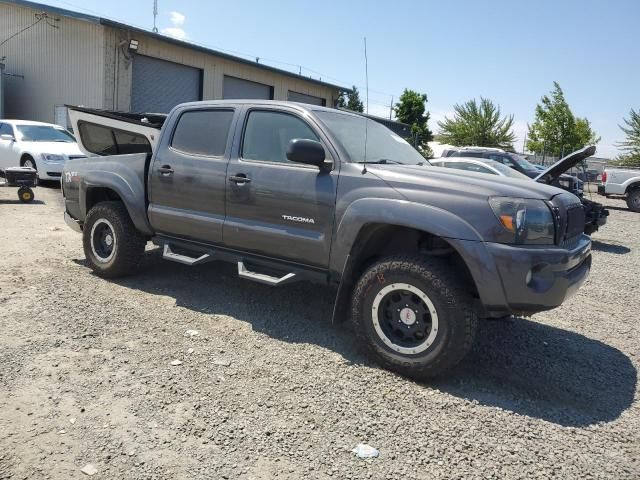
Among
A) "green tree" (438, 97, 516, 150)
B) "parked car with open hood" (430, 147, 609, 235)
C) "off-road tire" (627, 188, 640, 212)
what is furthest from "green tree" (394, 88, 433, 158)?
"parked car with open hood" (430, 147, 609, 235)

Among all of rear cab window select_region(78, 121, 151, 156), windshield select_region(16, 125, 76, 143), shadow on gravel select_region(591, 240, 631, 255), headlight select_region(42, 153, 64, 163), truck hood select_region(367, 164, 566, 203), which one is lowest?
shadow on gravel select_region(591, 240, 631, 255)

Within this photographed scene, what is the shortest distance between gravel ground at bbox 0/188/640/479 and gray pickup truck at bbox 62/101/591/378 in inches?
17.5

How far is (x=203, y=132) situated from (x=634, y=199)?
17766 mm

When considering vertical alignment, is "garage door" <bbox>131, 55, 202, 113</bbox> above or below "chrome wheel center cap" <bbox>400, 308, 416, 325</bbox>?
above

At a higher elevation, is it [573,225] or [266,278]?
[573,225]

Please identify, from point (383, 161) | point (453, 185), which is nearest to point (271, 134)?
point (383, 161)

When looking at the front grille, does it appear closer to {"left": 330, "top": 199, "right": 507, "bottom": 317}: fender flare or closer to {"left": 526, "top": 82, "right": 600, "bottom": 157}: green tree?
{"left": 330, "top": 199, "right": 507, "bottom": 317}: fender flare

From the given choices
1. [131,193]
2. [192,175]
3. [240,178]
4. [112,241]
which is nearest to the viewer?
[240,178]

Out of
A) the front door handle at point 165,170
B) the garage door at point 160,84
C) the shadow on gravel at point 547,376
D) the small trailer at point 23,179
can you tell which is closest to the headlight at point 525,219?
the shadow on gravel at point 547,376

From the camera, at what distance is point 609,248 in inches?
399

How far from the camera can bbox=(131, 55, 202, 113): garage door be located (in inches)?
712

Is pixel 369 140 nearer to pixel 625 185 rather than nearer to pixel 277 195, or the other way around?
pixel 277 195

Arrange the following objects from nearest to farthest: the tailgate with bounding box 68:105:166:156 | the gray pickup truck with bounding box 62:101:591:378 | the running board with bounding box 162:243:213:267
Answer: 1. the gray pickup truck with bounding box 62:101:591:378
2. the running board with bounding box 162:243:213:267
3. the tailgate with bounding box 68:105:166:156

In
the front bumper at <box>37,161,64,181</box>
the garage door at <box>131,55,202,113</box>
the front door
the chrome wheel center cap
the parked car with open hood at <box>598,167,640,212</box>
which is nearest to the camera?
the chrome wheel center cap
